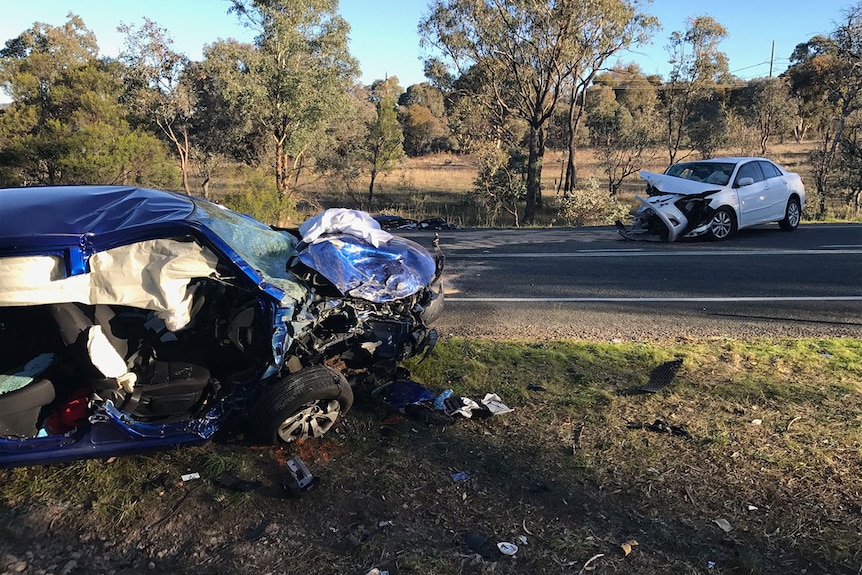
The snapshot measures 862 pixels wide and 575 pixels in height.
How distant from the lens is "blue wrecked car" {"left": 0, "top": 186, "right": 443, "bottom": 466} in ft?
10.7

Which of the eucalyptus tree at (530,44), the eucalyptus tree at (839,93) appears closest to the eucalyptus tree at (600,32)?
the eucalyptus tree at (530,44)

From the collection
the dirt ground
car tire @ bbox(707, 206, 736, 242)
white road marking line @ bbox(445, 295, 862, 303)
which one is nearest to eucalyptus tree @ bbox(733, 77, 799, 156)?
car tire @ bbox(707, 206, 736, 242)

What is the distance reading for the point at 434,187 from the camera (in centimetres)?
3519

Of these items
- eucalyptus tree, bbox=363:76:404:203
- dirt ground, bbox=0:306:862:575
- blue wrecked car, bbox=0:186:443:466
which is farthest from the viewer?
eucalyptus tree, bbox=363:76:404:203

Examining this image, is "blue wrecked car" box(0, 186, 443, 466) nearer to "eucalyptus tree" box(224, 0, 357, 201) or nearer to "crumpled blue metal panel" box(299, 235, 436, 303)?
"crumpled blue metal panel" box(299, 235, 436, 303)

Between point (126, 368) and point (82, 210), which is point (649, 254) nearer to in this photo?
point (126, 368)

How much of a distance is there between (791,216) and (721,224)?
7.98 ft

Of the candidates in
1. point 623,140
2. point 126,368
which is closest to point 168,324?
point 126,368

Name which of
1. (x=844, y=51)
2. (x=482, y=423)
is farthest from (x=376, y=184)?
(x=482, y=423)

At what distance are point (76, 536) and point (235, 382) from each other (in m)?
1.14

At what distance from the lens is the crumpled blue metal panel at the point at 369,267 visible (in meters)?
4.06

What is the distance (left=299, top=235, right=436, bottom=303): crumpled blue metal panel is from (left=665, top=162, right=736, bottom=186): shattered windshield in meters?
9.15

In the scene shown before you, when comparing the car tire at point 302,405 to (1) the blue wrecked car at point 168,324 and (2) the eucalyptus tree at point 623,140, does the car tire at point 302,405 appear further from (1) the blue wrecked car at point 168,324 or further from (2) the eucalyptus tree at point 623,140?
(2) the eucalyptus tree at point 623,140

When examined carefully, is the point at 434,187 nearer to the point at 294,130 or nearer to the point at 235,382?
the point at 294,130
